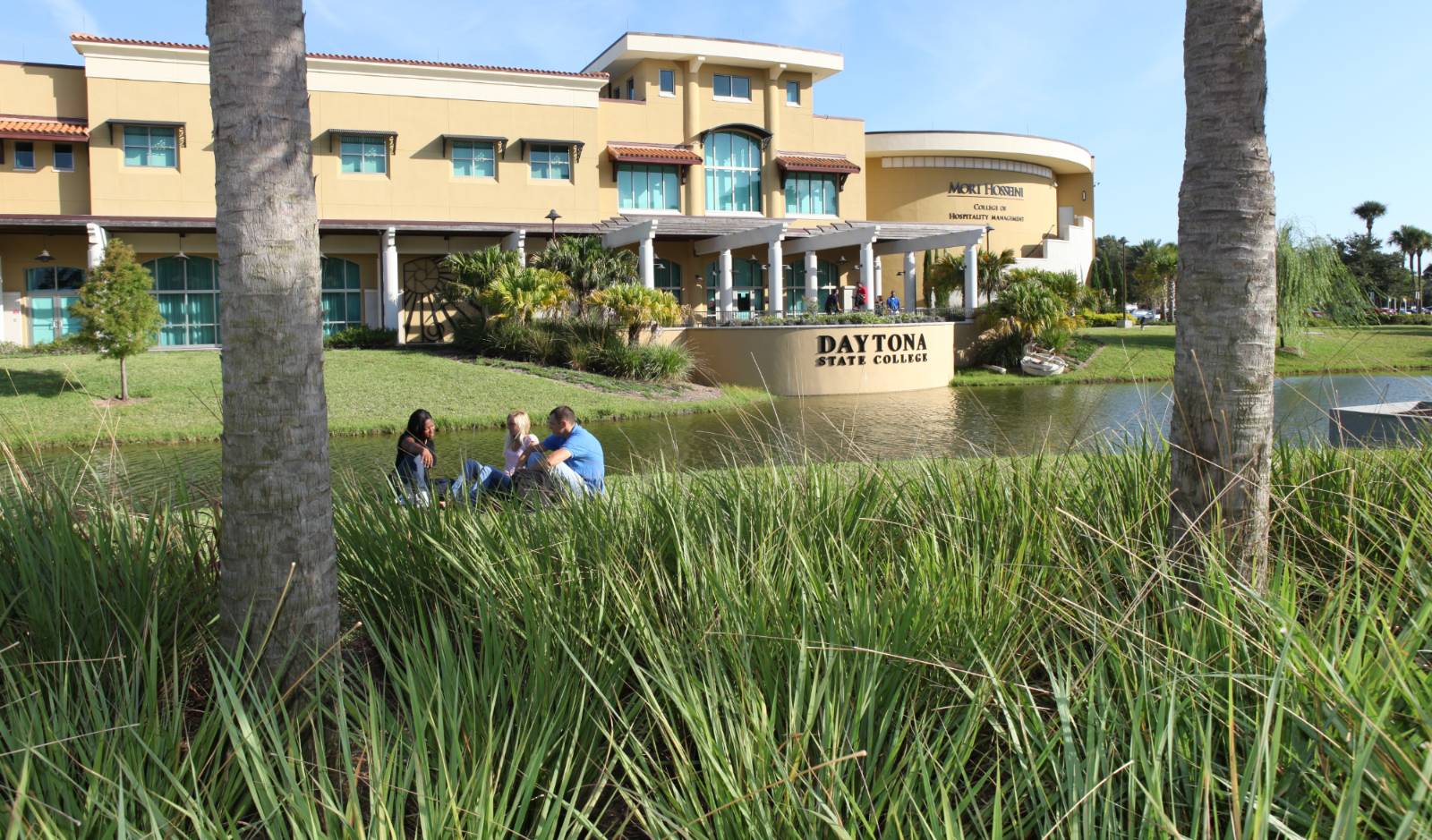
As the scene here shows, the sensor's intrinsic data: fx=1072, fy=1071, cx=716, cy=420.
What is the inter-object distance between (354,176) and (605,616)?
31998 millimetres

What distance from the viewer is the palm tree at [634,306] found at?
89.1 ft

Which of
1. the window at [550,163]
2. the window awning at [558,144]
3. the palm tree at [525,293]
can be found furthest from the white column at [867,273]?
the palm tree at [525,293]

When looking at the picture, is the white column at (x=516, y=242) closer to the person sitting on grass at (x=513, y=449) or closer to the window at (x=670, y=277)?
the window at (x=670, y=277)

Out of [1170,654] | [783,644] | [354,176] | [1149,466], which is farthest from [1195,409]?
[354,176]

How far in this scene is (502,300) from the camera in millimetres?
27438

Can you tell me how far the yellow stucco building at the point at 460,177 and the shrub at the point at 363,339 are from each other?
0.55 m

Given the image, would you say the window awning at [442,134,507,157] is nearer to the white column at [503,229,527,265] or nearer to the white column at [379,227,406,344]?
the white column at [503,229,527,265]

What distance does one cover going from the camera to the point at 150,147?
30359mm

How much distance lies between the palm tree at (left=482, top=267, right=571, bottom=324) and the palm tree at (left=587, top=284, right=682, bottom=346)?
95 cm

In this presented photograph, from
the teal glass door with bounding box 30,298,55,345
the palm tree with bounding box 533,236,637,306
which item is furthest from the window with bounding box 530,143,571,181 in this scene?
the teal glass door with bounding box 30,298,55,345

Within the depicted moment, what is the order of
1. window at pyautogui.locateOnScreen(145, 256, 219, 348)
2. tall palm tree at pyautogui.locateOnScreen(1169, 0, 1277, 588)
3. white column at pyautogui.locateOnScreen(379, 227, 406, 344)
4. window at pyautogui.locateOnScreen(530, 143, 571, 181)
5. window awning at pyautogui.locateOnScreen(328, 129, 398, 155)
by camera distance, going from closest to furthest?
1. tall palm tree at pyautogui.locateOnScreen(1169, 0, 1277, 588)
2. white column at pyautogui.locateOnScreen(379, 227, 406, 344)
3. window at pyautogui.locateOnScreen(145, 256, 219, 348)
4. window awning at pyautogui.locateOnScreen(328, 129, 398, 155)
5. window at pyautogui.locateOnScreen(530, 143, 571, 181)

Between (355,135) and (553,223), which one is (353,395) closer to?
(553,223)

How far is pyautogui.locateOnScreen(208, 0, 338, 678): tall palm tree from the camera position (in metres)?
3.09

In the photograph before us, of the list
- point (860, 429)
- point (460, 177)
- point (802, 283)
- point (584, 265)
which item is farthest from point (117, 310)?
point (802, 283)
